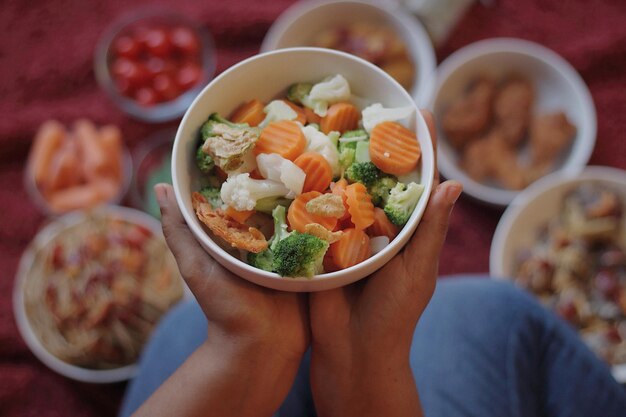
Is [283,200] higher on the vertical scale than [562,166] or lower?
higher

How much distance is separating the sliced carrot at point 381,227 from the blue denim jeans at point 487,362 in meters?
0.52

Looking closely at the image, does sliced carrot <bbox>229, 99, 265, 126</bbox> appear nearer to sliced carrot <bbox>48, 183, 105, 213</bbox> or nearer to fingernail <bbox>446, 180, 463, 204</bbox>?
fingernail <bbox>446, 180, 463, 204</bbox>

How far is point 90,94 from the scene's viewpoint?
2.17 meters

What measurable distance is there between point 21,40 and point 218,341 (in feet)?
5.21

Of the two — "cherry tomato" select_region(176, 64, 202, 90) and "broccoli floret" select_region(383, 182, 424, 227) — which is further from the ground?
"broccoli floret" select_region(383, 182, 424, 227)

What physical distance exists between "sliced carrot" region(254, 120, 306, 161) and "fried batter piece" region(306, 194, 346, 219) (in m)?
0.09

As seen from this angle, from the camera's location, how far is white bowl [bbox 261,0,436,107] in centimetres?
201

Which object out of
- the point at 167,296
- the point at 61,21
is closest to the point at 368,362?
the point at 167,296

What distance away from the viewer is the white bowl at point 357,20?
2014 millimetres

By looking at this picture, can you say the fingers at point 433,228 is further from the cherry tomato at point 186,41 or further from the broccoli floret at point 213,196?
the cherry tomato at point 186,41

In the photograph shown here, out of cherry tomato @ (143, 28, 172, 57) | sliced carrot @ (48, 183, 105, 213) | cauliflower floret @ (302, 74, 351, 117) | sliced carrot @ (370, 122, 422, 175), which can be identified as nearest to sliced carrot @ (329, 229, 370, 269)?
sliced carrot @ (370, 122, 422, 175)

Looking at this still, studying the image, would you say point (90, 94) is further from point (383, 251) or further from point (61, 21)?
point (383, 251)

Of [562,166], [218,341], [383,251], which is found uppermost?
[383,251]

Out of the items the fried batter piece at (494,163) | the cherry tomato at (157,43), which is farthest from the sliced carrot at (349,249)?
the cherry tomato at (157,43)
